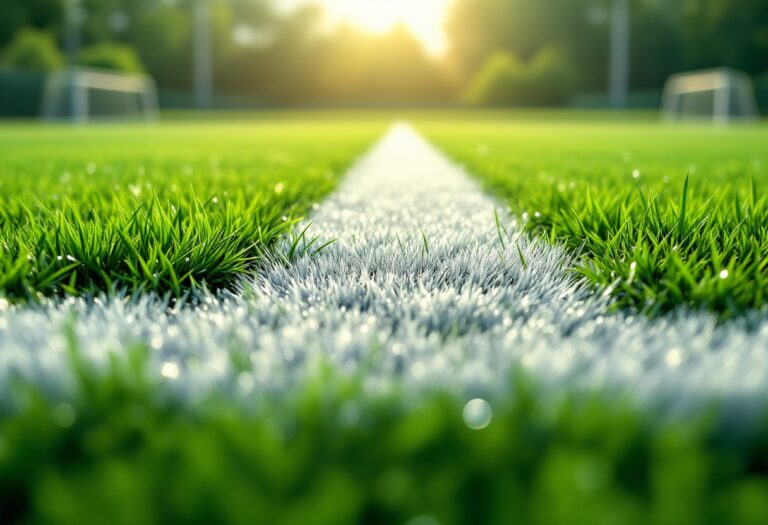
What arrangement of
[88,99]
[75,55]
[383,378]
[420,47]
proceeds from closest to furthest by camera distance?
[383,378] → [88,99] → [75,55] → [420,47]

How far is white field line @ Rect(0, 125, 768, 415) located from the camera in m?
0.84

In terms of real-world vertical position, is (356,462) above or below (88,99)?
below

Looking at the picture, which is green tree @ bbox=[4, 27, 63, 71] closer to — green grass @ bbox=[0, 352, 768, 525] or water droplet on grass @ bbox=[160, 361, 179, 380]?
water droplet on grass @ bbox=[160, 361, 179, 380]

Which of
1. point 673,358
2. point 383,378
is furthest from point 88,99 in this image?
point 673,358

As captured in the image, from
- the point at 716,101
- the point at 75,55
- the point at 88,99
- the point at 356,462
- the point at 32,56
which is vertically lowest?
the point at 356,462

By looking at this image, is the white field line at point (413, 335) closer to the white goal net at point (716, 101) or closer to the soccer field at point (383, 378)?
the soccer field at point (383, 378)

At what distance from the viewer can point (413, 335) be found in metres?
1.04

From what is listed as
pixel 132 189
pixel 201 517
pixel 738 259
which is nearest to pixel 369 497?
pixel 201 517

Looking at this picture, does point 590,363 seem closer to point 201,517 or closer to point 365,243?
point 201,517

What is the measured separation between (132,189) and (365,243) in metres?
1.47

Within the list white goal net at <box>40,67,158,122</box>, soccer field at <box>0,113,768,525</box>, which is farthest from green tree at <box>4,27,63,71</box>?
soccer field at <box>0,113,768,525</box>

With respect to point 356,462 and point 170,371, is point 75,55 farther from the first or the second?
point 356,462

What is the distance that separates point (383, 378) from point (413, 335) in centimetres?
19

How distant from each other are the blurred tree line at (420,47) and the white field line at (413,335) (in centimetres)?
4283
